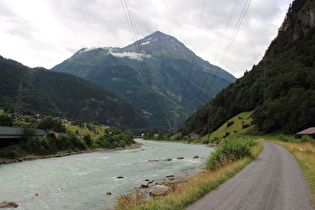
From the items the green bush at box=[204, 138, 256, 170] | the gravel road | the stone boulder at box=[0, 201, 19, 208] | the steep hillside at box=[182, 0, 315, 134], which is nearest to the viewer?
the gravel road

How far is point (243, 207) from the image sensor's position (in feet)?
30.0

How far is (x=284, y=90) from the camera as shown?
101062 millimetres

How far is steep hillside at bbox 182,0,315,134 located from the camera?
81.7 metres

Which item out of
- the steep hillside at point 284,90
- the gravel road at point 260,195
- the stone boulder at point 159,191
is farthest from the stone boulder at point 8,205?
the steep hillside at point 284,90

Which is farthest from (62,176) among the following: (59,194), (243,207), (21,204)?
(243,207)

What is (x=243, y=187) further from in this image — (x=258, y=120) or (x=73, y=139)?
(x=258, y=120)

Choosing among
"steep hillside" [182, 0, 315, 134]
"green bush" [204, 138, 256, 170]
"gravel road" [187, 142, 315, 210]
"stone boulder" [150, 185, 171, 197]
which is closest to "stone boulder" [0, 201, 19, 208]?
"stone boulder" [150, 185, 171, 197]

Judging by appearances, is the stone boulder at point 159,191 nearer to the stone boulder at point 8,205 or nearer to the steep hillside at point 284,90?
the stone boulder at point 8,205

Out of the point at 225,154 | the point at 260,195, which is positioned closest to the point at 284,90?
the point at 225,154

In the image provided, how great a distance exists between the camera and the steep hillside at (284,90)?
81.7 m

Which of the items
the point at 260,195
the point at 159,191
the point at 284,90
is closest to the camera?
the point at 260,195

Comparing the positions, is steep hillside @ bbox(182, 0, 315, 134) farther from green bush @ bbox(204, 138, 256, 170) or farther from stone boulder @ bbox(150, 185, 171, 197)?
stone boulder @ bbox(150, 185, 171, 197)

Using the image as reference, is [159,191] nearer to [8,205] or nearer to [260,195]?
[260,195]

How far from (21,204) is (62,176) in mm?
13170
